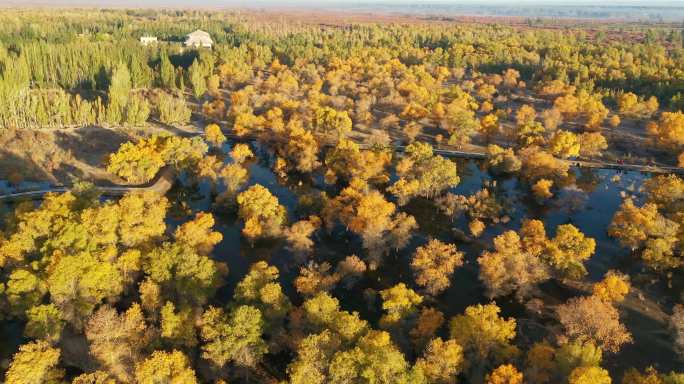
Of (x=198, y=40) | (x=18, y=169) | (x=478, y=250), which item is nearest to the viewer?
(x=478, y=250)

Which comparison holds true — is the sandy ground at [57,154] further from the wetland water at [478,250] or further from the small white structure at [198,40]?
the small white structure at [198,40]

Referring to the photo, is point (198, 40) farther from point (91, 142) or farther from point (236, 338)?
point (236, 338)

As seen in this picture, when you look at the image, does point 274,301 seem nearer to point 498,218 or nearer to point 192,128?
point 498,218

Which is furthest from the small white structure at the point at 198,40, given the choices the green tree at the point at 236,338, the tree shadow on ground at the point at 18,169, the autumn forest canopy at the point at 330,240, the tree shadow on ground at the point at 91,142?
the green tree at the point at 236,338

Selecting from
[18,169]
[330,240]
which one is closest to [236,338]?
[330,240]

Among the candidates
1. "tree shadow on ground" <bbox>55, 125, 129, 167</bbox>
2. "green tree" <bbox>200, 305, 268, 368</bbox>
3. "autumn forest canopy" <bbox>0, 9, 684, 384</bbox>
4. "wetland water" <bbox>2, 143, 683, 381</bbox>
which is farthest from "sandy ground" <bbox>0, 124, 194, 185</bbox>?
"green tree" <bbox>200, 305, 268, 368</bbox>

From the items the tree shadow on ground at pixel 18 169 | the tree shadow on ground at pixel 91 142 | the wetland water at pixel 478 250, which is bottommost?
the wetland water at pixel 478 250
